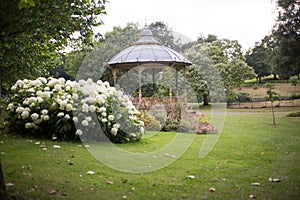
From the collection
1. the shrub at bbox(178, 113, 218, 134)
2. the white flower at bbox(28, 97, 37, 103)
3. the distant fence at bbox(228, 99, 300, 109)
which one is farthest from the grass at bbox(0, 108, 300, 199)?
the distant fence at bbox(228, 99, 300, 109)

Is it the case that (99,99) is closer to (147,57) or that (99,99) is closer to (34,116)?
(34,116)

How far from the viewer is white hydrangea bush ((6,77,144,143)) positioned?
27.0ft

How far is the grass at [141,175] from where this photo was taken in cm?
461

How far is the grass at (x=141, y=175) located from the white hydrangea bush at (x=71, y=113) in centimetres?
52

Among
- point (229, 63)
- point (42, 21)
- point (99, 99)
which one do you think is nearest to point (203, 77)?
point (229, 63)

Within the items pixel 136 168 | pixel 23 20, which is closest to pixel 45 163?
pixel 136 168

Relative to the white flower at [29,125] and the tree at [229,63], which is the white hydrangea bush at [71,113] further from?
the tree at [229,63]

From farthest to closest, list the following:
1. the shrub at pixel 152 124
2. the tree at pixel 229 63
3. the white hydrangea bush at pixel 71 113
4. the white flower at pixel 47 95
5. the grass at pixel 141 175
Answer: the tree at pixel 229 63, the shrub at pixel 152 124, the white flower at pixel 47 95, the white hydrangea bush at pixel 71 113, the grass at pixel 141 175

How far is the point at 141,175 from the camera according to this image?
18.4ft

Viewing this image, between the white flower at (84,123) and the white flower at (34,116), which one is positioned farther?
the white flower at (34,116)

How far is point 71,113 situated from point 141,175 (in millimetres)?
3413

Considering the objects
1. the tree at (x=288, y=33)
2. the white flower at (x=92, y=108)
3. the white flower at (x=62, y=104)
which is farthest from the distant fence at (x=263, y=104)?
the white flower at (x=62, y=104)

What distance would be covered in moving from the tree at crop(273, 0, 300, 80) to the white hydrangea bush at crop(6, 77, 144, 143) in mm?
15488

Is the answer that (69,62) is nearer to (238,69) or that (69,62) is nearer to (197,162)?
(238,69)
